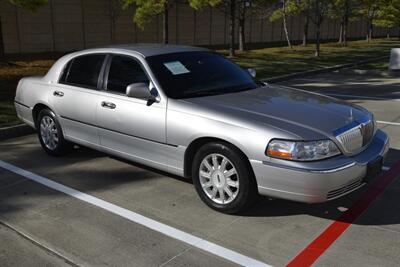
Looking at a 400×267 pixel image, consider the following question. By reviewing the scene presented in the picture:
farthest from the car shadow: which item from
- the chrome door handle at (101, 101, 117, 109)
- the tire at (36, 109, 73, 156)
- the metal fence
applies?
the metal fence

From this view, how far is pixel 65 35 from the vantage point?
69.5 ft

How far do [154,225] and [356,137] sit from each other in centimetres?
202

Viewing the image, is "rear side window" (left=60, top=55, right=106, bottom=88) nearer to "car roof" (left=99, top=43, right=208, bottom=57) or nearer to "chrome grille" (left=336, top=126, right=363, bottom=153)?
"car roof" (left=99, top=43, right=208, bottom=57)

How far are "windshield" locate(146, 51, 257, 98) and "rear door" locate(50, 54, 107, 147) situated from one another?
915 mm

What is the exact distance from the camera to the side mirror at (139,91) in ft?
15.4

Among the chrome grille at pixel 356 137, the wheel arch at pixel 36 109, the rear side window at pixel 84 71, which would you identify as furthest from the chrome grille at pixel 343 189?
the wheel arch at pixel 36 109

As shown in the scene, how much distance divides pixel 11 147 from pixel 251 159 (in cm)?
438

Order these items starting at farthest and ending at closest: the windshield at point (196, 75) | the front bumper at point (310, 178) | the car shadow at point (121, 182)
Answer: the windshield at point (196, 75) → the car shadow at point (121, 182) → the front bumper at point (310, 178)

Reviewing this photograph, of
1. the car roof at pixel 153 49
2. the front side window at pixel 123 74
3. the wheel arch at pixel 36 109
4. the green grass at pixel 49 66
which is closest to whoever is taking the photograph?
the front side window at pixel 123 74

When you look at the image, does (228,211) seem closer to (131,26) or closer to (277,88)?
(277,88)

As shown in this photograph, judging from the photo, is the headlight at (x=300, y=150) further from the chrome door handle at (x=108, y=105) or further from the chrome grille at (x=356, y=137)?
the chrome door handle at (x=108, y=105)

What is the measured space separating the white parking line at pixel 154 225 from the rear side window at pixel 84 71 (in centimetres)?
126

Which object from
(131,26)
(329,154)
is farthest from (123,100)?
(131,26)

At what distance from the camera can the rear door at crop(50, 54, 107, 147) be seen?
542cm
